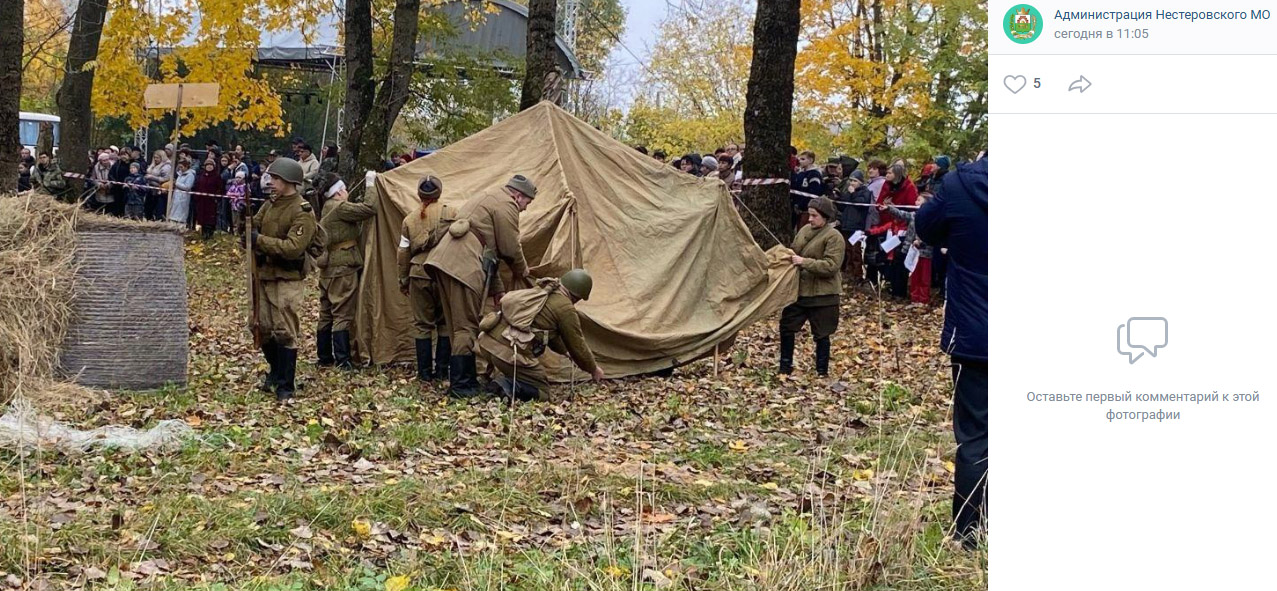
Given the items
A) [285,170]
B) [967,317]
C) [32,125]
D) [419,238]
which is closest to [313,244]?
[285,170]

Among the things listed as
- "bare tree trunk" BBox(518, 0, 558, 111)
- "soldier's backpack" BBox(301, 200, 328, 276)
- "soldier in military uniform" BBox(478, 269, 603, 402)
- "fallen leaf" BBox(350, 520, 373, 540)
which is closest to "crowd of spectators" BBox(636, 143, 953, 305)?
"bare tree trunk" BBox(518, 0, 558, 111)

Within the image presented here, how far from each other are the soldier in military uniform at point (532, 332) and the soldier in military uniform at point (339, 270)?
2192 mm

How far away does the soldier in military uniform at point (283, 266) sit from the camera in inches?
394

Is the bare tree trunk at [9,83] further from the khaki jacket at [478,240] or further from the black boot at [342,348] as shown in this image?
the khaki jacket at [478,240]

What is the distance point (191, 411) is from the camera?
8984 millimetres

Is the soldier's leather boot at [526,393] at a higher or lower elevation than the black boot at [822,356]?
lower

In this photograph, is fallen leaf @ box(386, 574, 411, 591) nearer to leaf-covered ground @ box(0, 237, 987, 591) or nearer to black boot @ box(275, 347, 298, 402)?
leaf-covered ground @ box(0, 237, 987, 591)

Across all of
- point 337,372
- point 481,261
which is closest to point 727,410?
point 481,261

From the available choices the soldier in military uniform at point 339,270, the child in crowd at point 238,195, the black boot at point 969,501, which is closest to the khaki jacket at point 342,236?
the soldier in military uniform at point 339,270

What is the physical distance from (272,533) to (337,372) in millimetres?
6088

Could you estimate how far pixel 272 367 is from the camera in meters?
10.4
